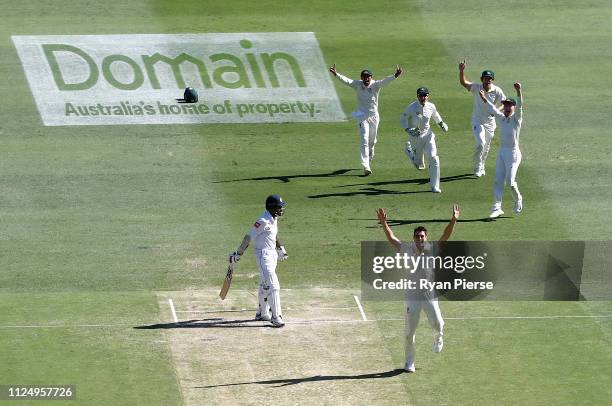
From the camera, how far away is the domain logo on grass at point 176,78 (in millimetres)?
37188

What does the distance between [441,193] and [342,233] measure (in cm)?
315

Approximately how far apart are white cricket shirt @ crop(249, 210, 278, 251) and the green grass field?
1.51m

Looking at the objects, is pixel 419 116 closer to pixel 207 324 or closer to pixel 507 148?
pixel 507 148

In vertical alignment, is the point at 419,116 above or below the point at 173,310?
above

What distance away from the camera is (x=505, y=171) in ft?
104

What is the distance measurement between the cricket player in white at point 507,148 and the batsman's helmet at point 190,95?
→ 337 inches

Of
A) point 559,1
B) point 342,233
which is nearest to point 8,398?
point 342,233

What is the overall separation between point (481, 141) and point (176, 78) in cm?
897

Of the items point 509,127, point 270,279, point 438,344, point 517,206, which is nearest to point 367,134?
point 509,127

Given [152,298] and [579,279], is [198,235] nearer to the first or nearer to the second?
[152,298]

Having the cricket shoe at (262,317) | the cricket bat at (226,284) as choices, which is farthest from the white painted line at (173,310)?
the cricket shoe at (262,317)

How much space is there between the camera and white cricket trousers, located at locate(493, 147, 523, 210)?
3141cm

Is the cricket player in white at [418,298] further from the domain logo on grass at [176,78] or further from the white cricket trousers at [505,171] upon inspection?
the domain logo on grass at [176,78]

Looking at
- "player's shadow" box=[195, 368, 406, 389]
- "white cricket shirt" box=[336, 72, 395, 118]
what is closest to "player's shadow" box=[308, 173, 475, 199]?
"white cricket shirt" box=[336, 72, 395, 118]
